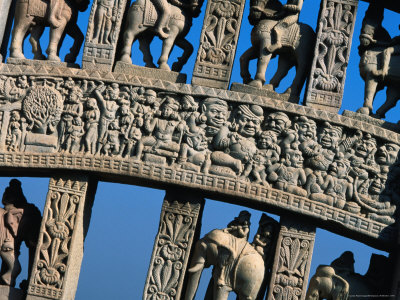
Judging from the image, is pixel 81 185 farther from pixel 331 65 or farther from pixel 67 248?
pixel 331 65

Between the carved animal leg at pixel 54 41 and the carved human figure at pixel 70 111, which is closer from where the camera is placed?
the carved human figure at pixel 70 111

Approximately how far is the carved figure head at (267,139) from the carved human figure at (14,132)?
1.93m

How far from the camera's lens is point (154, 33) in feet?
39.3

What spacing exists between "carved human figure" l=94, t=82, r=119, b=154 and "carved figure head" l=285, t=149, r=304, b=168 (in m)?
1.43

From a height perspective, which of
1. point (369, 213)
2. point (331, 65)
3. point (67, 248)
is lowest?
point (67, 248)

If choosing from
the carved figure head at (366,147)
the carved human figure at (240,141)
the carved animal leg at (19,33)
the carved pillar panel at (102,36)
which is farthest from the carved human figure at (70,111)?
the carved figure head at (366,147)

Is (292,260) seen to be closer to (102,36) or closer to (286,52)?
(286,52)

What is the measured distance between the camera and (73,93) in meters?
11.8

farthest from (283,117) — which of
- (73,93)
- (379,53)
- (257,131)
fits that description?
(73,93)

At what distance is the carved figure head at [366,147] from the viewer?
38.1 ft

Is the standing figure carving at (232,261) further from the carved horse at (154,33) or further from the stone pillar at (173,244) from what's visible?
the carved horse at (154,33)

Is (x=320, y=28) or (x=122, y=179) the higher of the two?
(x=320, y=28)

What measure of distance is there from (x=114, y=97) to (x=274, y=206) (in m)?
1.57

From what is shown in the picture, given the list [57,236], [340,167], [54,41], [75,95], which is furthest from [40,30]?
[340,167]
